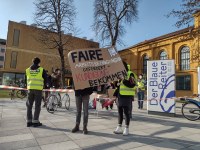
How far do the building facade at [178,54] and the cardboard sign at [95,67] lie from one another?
875 inches

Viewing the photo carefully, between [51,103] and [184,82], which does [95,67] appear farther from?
[184,82]

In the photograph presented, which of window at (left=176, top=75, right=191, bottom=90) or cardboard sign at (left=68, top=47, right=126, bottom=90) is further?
window at (left=176, top=75, right=191, bottom=90)

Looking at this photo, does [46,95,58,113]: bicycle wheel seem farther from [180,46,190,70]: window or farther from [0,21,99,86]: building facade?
[0,21,99,86]: building facade

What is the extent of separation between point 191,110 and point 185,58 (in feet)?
90.7

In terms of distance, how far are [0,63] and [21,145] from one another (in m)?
71.5

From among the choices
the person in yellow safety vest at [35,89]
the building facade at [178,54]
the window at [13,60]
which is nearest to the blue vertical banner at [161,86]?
the person in yellow safety vest at [35,89]

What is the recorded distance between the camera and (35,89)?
666cm

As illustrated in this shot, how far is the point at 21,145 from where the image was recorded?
466cm

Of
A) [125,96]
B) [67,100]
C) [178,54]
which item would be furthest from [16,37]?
[125,96]

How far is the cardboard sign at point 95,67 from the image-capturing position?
597cm

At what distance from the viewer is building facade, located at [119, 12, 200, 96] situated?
30953 mm

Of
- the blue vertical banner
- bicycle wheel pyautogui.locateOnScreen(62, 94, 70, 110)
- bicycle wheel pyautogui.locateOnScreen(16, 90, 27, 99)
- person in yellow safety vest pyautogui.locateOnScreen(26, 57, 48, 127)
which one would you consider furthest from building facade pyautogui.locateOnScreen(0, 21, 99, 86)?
person in yellow safety vest pyautogui.locateOnScreen(26, 57, 48, 127)

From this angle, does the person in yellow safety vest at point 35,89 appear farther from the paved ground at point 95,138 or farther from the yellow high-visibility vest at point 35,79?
the paved ground at point 95,138

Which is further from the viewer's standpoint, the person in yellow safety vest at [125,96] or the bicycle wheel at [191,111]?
the bicycle wheel at [191,111]
